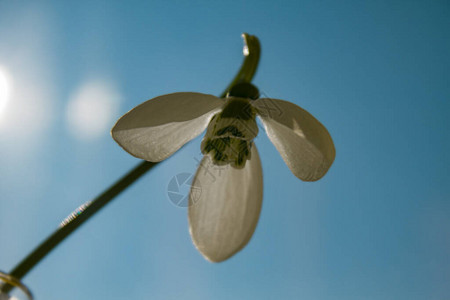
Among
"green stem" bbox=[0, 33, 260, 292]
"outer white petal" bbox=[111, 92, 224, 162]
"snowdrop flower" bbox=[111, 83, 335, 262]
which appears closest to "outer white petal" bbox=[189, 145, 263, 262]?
"snowdrop flower" bbox=[111, 83, 335, 262]

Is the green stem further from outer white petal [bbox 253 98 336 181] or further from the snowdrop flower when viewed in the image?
outer white petal [bbox 253 98 336 181]

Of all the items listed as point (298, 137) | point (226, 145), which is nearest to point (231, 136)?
point (226, 145)

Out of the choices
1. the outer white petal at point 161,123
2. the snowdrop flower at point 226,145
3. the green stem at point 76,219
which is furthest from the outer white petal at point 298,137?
the green stem at point 76,219

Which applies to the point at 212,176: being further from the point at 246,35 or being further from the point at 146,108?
the point at 246,35

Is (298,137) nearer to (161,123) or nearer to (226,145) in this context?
(226,145)

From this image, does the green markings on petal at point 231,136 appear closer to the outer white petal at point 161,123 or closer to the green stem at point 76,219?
the outer white petal at point 161,123

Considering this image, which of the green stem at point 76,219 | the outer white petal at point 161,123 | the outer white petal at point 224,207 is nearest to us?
the green stem at point 76,219
